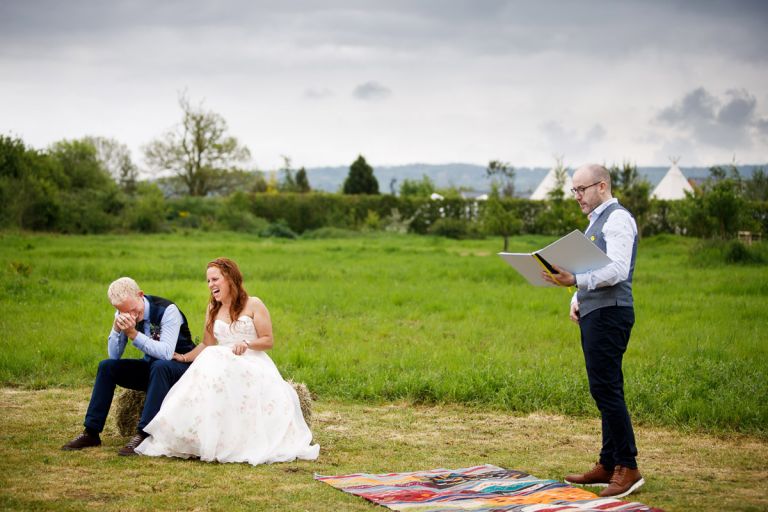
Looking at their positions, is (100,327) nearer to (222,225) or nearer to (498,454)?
(498,454)

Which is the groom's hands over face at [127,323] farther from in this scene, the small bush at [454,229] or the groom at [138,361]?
the small bush at [454,229]

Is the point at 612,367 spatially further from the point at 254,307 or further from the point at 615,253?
the point at 254,307

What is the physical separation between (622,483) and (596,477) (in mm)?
297

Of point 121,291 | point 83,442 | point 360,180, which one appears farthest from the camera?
point 360,180

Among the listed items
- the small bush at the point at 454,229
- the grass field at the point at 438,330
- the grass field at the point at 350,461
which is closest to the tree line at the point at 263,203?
the small bush at the point at 454,229

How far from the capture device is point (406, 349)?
12703 millimetres

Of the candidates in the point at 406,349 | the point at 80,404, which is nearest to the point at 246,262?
the point at 406,349

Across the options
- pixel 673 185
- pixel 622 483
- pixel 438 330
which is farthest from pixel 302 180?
pixel 622 483

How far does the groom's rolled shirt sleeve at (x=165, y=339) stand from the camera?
317 inches

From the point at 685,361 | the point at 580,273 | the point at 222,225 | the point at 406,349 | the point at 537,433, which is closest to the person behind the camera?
the point at 580,273

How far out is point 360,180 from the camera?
5400cm

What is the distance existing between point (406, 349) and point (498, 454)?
Answer: 470 centimetres

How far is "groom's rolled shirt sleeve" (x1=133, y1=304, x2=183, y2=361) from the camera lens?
805 cm

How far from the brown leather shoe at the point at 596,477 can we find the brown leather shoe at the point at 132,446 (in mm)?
3557
